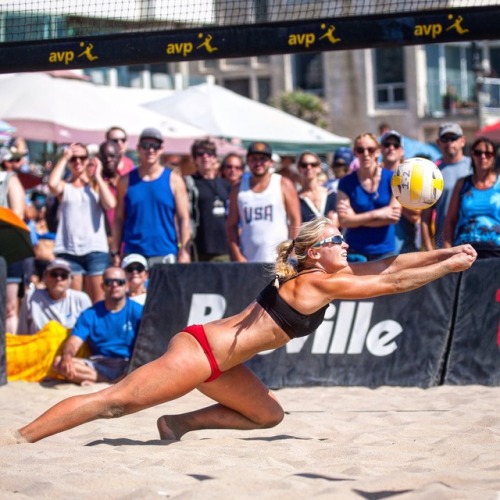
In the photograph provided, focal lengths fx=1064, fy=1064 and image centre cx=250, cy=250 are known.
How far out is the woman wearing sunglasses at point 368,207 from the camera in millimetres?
8336

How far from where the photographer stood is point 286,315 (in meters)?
5.54

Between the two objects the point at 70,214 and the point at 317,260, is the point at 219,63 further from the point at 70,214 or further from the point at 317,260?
the point at 317,260

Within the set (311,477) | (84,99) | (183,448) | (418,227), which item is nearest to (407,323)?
(418,227)

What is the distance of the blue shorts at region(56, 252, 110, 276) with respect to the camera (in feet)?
30.8

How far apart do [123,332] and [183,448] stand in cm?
298

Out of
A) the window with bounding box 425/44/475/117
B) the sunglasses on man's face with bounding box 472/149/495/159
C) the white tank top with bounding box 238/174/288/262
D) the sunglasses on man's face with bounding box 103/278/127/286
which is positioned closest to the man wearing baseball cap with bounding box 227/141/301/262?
the white tank top with bounding box 238/174/288/262

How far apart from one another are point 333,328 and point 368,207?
39.4 inches

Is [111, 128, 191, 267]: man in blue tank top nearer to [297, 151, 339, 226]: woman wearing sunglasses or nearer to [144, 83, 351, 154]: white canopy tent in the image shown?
[297, 151, 339, 226]: woman wearing sunglasses

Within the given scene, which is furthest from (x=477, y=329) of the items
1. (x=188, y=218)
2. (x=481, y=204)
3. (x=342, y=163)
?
(x=342, y=163)

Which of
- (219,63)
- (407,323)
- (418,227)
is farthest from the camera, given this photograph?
(219,63)

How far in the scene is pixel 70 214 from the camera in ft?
30.9

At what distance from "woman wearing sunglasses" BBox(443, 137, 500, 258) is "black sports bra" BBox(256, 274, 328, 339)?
261 cm

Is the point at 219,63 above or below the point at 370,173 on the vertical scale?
above

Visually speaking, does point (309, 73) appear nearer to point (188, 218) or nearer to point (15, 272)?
point (15, 272)
